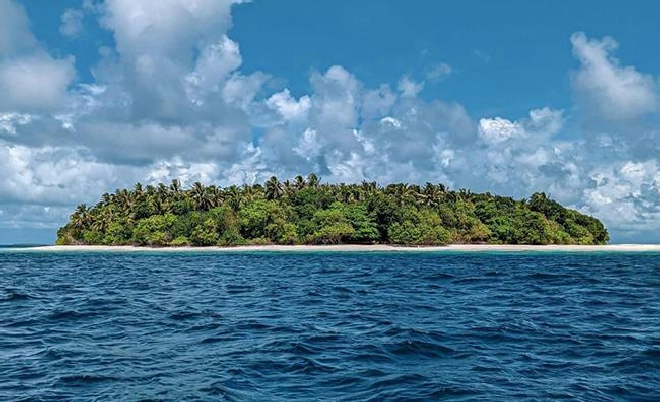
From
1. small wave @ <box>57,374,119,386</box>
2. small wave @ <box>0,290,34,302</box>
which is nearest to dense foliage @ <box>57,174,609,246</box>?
small wave @ <box>0,290,34,302</box>

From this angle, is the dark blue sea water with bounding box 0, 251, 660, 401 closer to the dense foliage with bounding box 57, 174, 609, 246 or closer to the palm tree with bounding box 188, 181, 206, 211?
the dense foliage with bounding box 57, 174, 609, 246

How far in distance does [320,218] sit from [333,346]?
107662 millimetres

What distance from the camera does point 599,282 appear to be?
35094 mm

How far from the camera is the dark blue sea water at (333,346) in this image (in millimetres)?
11203

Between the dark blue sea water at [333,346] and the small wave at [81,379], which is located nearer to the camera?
the dark blue sea water at [333,346]

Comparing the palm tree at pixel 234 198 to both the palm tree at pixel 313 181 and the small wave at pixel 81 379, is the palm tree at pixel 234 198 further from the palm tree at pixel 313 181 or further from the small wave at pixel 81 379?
the small wave at pixel 81 379

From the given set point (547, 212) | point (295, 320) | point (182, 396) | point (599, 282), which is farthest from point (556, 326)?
point (547, 212)

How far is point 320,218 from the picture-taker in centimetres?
12294

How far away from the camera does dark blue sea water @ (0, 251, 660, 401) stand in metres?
11.2

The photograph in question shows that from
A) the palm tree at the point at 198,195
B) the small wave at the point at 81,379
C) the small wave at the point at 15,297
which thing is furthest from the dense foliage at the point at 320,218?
the small wave at the point at 81,379

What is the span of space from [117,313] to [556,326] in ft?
52.3

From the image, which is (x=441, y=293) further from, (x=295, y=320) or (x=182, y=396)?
(x=182, y=396)

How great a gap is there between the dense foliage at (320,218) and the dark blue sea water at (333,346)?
94.1m

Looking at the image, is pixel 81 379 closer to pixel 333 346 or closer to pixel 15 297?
pixel 333 346
